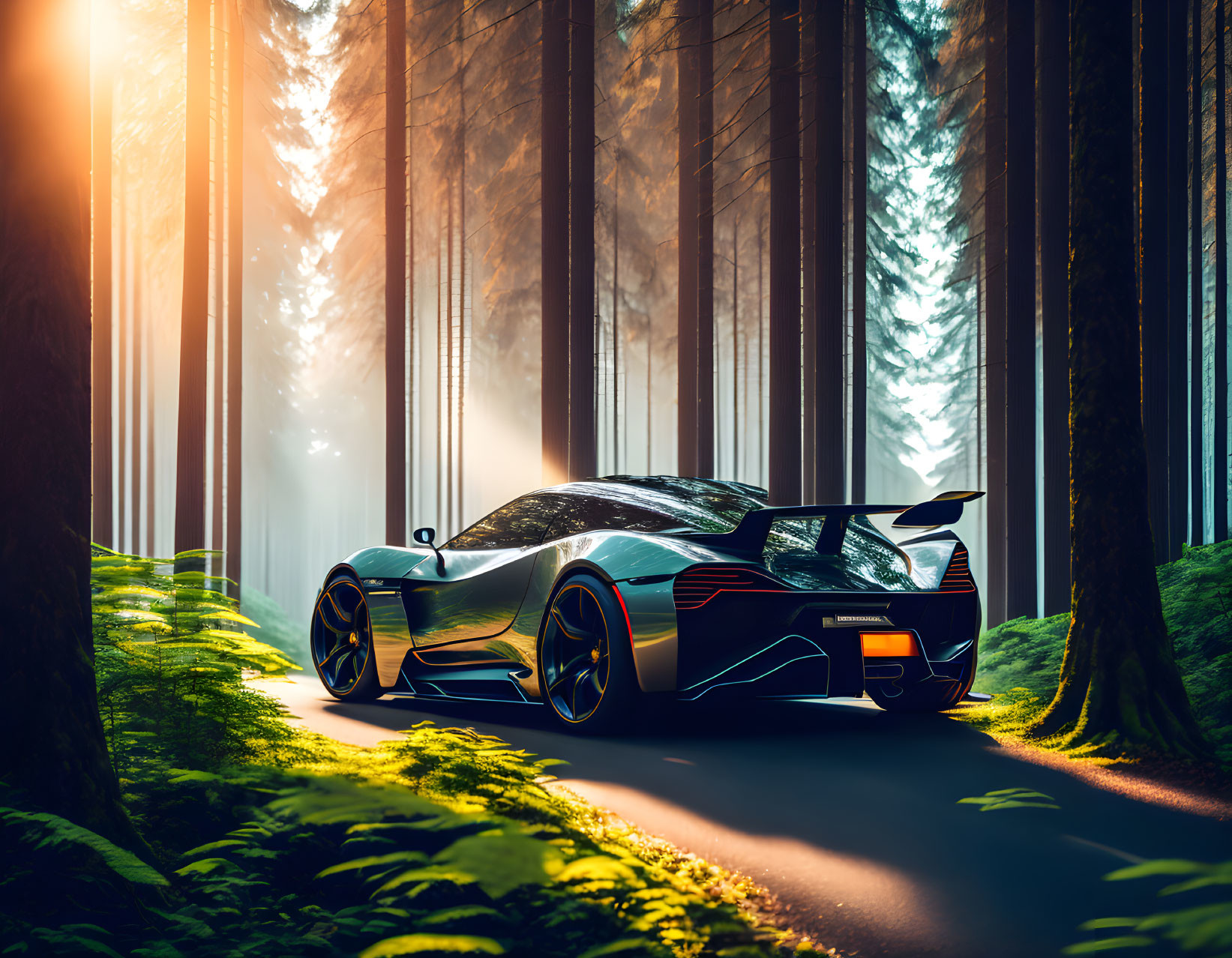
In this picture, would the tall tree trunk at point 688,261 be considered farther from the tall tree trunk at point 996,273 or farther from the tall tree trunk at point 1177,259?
the tall tree trunk at point 1177,259

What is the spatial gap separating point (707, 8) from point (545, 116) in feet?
15.7

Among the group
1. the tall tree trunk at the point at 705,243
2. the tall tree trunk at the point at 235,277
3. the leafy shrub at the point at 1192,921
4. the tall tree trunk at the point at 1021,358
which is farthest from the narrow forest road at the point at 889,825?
the tall tree trunk at the point at 235,277

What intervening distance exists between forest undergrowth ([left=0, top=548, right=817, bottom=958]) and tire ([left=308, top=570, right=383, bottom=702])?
282 cm

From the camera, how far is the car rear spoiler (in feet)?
14.4

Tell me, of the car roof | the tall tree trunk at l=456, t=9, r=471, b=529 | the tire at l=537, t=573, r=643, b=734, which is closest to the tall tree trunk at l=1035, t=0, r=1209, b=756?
the car roof

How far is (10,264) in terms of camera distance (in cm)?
287

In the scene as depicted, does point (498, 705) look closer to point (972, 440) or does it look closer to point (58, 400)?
point (58, 400)

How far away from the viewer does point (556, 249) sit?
10.3 m

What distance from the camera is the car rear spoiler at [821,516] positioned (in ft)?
14.4

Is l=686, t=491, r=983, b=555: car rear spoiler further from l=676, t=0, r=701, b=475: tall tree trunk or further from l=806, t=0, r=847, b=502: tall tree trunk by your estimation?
l=676, t=0, r=701, b=475: tall tree trunk

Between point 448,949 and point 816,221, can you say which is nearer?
point 448,949

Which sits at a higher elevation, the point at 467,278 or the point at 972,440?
the point at 467,278

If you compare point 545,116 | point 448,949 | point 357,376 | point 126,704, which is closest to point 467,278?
point 357,376

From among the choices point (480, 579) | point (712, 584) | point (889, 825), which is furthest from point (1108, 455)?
point (480, 579)
